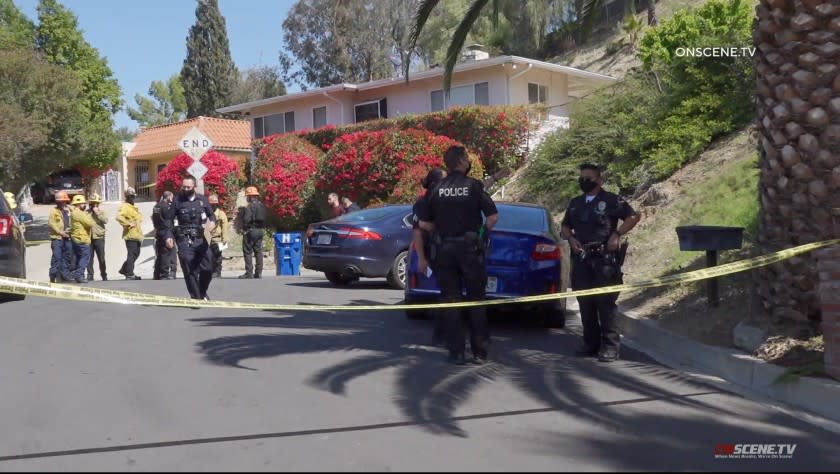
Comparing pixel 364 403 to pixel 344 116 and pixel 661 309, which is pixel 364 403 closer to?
pixel 661 309

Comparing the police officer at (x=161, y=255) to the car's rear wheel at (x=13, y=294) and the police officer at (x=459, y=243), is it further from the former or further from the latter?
the police officer at (x=459, y=243)

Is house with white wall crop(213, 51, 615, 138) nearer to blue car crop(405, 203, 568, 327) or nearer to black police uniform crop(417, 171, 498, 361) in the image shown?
blue car crop(405, 203, 568, 327)

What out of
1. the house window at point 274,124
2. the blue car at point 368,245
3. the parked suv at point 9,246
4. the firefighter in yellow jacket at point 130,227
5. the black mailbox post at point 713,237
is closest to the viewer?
the black mailbox post at point 713,237

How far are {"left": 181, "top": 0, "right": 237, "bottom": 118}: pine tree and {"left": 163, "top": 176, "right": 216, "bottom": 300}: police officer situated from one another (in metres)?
47.3

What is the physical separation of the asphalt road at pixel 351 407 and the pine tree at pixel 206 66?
161 feet

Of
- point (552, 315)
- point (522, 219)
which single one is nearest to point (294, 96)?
point (522, 219)

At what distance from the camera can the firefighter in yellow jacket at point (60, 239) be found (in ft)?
48.4

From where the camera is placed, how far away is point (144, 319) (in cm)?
990

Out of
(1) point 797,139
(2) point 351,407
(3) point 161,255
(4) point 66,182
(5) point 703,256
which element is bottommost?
(2) point 351,407

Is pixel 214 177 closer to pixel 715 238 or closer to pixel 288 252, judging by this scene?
pixel 288 252

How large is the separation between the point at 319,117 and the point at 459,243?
26.9 meters

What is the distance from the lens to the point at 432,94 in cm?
2930

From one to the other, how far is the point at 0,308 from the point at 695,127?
40.7 feet

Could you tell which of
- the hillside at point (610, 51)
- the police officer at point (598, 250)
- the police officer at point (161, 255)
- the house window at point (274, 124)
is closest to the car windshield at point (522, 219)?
the police officer at point (598, 250)
